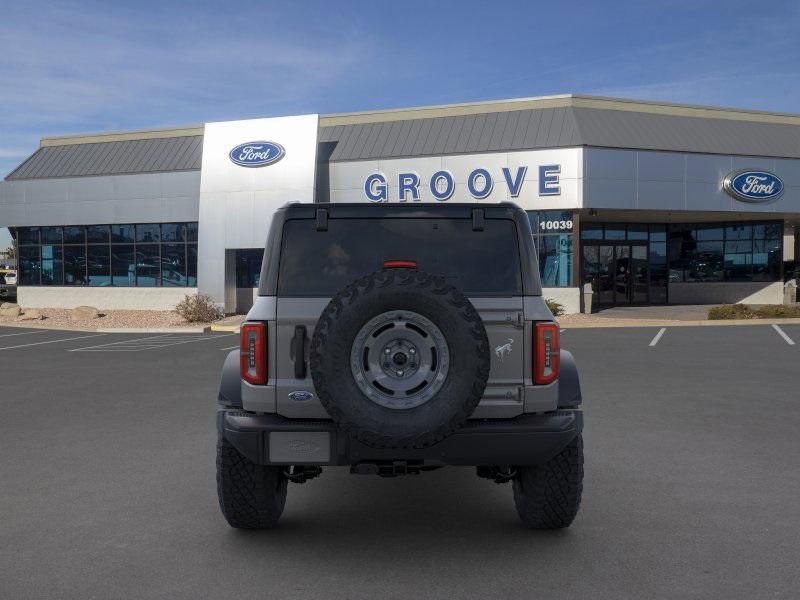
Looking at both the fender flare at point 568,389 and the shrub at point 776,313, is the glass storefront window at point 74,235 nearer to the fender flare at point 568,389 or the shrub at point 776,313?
the shrub at point 776,313

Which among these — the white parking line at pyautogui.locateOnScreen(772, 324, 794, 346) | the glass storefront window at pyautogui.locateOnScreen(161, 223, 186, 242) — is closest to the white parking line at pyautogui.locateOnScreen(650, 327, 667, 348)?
the white parking line at pyautogui.locateOnScreen(772, 324, 794, 346)

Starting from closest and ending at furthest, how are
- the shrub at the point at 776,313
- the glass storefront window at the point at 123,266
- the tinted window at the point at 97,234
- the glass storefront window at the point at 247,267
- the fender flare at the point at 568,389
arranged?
the fender flare at the point at 568,389 < the shrub at the point at 776,313 < the glass storefront window at the point at 247,267 < the glass storefront window at the point at 123,266 < the tinted window at the point at 97,234

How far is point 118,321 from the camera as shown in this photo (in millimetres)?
26781

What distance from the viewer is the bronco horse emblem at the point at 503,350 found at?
4.12m

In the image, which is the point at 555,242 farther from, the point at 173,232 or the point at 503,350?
the point at 503,350

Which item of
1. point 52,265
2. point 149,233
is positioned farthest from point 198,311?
point 52,265

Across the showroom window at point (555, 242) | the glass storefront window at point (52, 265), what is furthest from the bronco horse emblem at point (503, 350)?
the glass storefront window at point (52, 265)

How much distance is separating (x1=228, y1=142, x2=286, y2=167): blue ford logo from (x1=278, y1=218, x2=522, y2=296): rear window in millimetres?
23728

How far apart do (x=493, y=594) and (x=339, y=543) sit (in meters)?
1.12

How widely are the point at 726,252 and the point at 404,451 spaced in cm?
3105

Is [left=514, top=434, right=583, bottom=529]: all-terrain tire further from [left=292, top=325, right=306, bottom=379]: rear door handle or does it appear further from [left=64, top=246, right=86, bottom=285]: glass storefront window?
[left=64, top=246, right=86, bottom=285]: glass storefront window

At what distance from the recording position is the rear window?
4391mm

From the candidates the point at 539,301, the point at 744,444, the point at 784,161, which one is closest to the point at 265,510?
the point at 539,301

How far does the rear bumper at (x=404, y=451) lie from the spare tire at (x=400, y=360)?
0.24 meters
